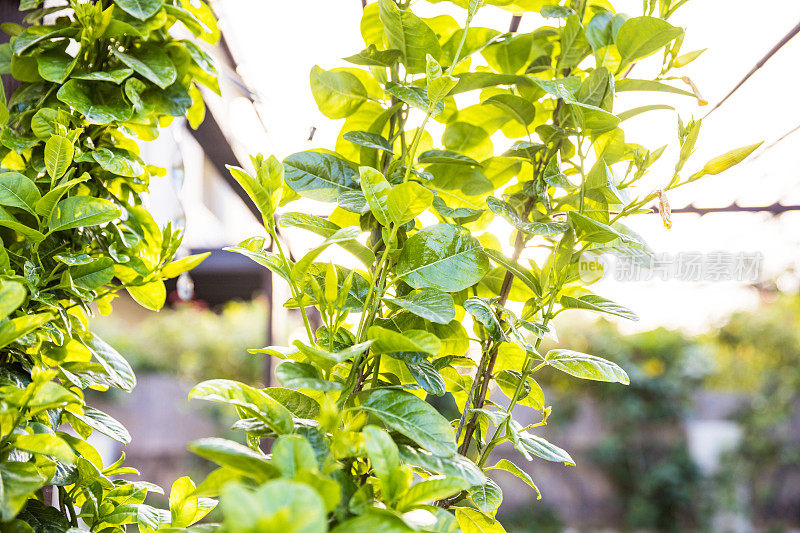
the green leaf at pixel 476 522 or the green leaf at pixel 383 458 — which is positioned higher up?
the green leaf at pixel 383 458

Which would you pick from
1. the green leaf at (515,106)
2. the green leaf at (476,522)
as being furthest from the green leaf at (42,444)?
the green leaf at (515,106)

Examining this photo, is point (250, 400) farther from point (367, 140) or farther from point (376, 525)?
point (367, 140)

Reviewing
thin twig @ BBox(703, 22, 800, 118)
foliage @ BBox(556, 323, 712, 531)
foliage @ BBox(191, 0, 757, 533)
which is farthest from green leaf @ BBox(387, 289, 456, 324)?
foliage @ BBox(556, 323, 712, 531)

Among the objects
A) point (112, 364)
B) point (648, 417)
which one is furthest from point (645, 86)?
point (648, 417)

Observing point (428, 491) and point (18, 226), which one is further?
point (18, 226)

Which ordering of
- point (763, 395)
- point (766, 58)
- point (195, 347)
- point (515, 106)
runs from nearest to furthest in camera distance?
point (515, 106), point (766, 58), point (763, 395), point (195, 347)

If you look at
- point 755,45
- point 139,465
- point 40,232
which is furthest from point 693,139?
point 139,465

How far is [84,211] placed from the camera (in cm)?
50

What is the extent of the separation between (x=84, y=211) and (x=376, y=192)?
0.97 feet

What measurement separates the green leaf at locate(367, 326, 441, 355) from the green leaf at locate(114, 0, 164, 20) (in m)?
0.43

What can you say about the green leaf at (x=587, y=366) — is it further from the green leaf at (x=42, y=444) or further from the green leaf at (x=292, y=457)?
the green leaf at (x=42, y=444)

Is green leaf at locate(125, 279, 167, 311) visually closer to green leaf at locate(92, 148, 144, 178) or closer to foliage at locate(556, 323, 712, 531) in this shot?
green leaf at locate(92, 148, 144, 178)

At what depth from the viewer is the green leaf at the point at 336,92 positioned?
20.6 inches

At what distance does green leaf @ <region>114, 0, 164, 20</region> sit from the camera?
557mm
